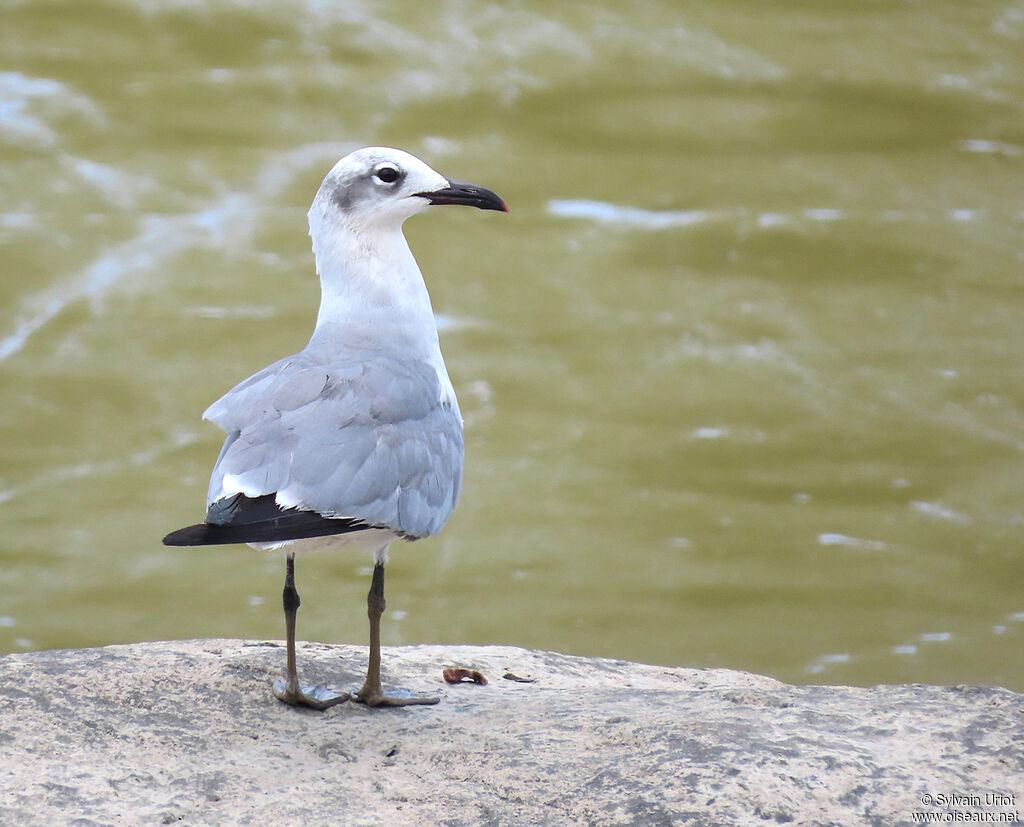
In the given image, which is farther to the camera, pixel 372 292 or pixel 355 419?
pixel 372 292

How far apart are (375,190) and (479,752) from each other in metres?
1.79

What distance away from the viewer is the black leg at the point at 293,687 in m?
3.80

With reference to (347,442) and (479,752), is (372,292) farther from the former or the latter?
(479,752)

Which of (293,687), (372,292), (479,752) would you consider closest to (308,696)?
(293,687)

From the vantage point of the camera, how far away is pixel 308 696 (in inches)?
151

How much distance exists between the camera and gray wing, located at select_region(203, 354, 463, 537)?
11.1 ft

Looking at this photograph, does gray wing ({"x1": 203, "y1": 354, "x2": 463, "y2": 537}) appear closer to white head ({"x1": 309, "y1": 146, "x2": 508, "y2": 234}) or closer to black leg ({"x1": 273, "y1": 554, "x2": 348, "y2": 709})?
black leg ({"x1": 273, "y1": 554, "x2": 348, "y2": 709})

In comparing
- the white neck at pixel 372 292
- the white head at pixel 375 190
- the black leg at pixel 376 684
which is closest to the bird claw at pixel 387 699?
the black leg at pixel 376 684

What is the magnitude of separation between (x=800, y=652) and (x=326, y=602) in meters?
2.76

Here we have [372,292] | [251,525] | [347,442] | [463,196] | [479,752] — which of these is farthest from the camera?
[463,196]

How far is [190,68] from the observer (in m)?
12.8

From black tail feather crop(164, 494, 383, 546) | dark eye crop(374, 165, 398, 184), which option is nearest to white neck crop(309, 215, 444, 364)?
dark eye crop(374, 165, 398, 184)

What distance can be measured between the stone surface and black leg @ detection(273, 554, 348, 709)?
1.1 inches

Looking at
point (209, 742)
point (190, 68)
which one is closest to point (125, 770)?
point (209, 742)
